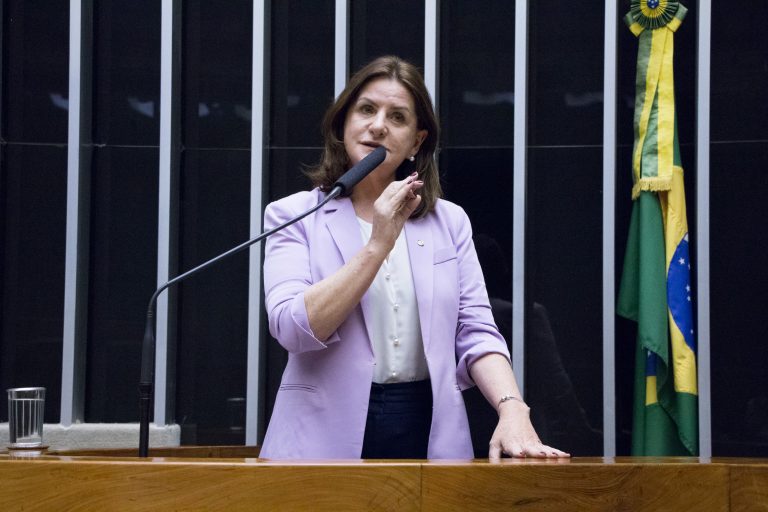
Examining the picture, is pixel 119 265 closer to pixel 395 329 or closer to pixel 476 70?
pixel 476 70

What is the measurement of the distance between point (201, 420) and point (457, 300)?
2924 millimetres

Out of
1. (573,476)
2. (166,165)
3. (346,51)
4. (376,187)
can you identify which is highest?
(346,51)

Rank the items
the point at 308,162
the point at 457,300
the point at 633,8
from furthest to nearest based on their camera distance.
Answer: the point at 308,162, the point at 633,8, the point at 457,300

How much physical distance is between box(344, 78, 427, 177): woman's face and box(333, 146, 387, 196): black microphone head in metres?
0.08

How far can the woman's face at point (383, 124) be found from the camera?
2.25 meters

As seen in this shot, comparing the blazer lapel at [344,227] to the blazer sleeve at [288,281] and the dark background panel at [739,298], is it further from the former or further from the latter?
the dark background panel at [739,298]

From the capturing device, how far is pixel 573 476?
1.53m

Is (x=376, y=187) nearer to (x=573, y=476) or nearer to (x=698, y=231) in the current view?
(x=573, y=476)

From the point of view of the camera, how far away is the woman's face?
7.37 ft

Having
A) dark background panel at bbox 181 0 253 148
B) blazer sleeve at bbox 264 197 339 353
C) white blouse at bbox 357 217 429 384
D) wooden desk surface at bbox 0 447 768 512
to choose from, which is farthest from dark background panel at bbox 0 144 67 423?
wooden desk surface at bbox 0 447 768 512

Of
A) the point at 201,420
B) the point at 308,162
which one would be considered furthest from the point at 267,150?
the point at 201,420

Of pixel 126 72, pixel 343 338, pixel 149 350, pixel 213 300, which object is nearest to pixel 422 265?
pixel 343 338

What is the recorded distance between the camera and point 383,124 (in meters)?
2.25

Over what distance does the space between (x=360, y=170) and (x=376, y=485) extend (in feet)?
2.50
